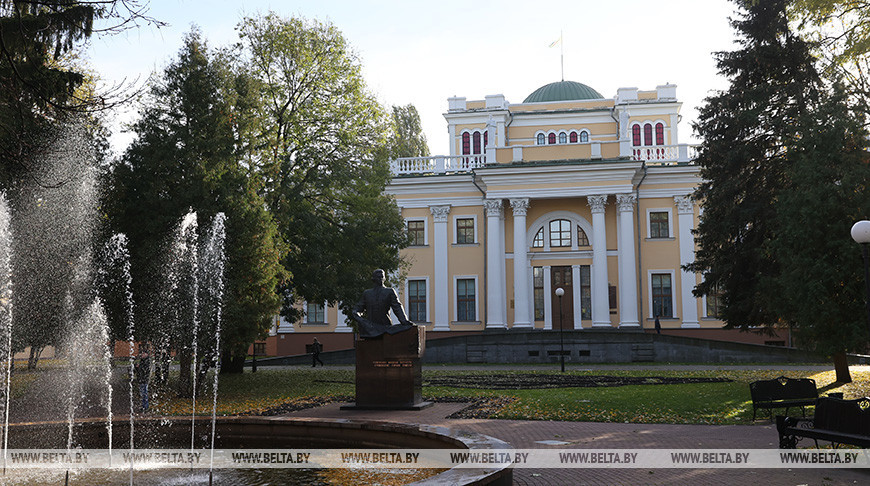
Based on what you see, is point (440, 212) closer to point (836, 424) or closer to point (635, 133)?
point (635, 133)

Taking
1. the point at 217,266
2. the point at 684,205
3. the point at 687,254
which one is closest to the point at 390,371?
the point at 217,266

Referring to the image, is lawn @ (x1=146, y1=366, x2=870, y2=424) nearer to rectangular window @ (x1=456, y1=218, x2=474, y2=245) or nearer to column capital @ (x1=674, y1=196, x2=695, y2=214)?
column capital @ (x1=674, y1=196, x2=695, y2=214)

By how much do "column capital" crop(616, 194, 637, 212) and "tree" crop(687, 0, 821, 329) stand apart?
48.3 feet

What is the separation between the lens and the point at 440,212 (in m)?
42.8

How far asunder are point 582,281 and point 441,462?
1308 inches

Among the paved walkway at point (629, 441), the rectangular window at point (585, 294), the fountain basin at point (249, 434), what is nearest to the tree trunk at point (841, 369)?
the paved walkway at point (629, 441)

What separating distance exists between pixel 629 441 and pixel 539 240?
31057 mm

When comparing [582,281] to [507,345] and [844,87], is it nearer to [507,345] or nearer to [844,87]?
[507,345]

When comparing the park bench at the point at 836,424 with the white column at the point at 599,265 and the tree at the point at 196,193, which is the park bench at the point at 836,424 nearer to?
the tree at the point at 196,193

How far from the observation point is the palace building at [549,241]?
129ft

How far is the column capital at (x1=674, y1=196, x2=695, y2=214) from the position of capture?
133ft

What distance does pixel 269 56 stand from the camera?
81.8ft

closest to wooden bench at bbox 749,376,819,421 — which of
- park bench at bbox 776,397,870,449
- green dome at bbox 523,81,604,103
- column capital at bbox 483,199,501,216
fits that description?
park bench at bbox 776,397,870,449

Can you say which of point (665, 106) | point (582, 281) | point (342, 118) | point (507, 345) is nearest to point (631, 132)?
point (665, 106)
